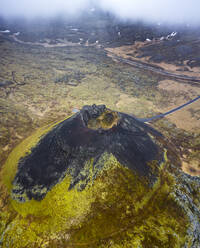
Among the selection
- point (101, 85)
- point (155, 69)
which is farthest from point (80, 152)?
point (155, 69)

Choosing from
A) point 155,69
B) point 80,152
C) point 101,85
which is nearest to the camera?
point 80,152

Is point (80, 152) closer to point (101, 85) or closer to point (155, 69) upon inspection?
point (101, 85)

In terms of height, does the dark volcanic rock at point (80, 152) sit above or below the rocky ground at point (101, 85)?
above

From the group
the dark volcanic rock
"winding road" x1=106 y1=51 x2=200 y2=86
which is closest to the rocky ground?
the dark volcanic rock

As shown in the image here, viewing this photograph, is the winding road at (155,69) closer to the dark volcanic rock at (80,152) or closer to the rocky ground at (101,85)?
the rocky ground at (101,85)

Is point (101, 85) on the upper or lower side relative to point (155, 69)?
upper

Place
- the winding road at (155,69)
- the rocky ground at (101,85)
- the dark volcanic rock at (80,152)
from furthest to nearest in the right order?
the winding road at (155,69) → the rocky ground at (101,85) → the dark volcanic rock at (80,152)

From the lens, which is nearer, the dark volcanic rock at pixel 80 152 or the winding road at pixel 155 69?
the dark volcanic rock at pixel 80 152

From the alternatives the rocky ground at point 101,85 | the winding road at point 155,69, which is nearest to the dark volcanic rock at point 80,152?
the rocky ground at point 101,85

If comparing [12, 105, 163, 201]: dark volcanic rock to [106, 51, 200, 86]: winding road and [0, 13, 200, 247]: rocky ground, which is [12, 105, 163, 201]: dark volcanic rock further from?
[106, 51, 200, 86]: winding road
